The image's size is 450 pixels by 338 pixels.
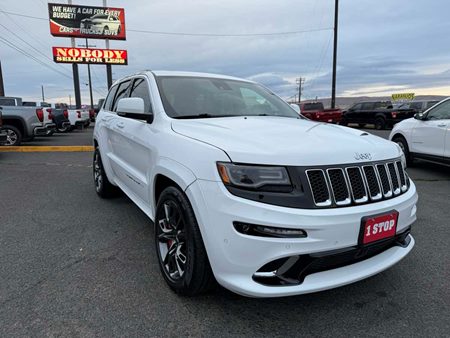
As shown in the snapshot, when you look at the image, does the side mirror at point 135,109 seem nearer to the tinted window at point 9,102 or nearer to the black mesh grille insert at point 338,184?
the black mesh grille insert at point 338,184

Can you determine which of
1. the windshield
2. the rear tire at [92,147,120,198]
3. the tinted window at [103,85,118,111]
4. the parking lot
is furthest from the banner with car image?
the windshield

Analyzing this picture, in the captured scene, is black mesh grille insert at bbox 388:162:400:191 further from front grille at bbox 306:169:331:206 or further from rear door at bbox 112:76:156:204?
rear door at bbox 112:76:156:204

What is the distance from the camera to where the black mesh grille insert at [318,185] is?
2094mm

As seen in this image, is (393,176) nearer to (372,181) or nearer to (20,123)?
(372,181)

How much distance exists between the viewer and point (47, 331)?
7.30ft

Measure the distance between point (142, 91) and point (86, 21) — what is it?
95.7ft

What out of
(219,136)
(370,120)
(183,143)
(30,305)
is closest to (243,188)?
(219,136)

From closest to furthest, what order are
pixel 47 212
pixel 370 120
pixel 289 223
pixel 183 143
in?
pixel 289 223 → pixel 183 143 → pixel 47 212 → pixel 370 120

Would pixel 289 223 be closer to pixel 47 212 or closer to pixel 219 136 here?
pixel 219 136

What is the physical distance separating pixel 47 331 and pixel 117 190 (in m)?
3.15

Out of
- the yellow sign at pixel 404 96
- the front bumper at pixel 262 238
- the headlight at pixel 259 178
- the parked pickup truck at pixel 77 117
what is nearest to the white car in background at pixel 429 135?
the front bumper at pixel 262 238

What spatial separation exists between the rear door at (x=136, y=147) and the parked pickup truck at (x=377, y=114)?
18.6m

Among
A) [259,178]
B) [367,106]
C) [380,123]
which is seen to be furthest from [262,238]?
[367,106]

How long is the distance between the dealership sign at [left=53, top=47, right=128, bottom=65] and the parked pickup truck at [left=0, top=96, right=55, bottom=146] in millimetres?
19337
